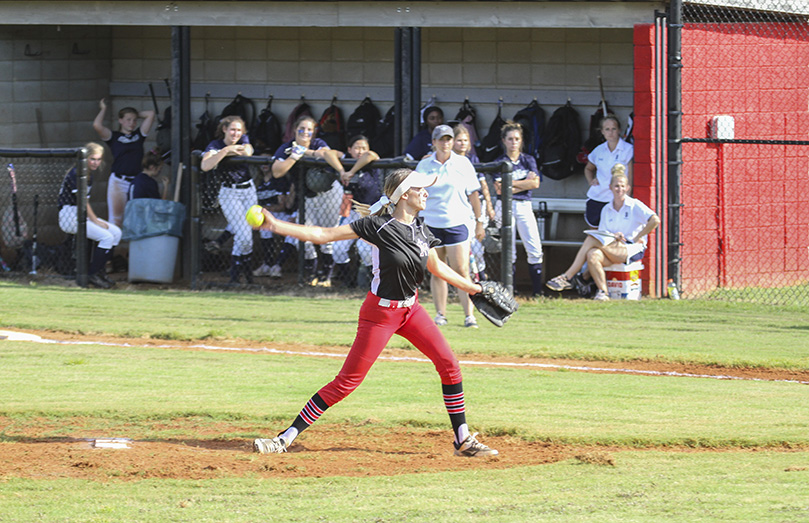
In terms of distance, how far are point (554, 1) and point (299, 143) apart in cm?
363

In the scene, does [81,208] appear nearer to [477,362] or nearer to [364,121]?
[364,121]

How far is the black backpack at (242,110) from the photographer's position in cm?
1698

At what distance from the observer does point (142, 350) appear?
10.3 m

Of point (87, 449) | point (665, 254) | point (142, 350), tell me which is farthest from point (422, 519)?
point (665, 254)

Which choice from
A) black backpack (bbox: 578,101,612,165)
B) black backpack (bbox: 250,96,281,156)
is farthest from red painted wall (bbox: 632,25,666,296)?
black backpack (bbox: 250,96,281,156)

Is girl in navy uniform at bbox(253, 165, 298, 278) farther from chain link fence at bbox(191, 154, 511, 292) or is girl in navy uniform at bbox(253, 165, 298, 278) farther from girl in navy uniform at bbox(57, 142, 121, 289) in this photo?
girl in navy uniform at bbox(57, 142, 121, 289)

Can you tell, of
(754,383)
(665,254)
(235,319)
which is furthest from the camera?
(665,254)

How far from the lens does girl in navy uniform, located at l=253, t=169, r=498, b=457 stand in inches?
247

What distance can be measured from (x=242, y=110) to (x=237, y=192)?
3430mm

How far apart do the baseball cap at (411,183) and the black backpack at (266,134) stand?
10.6 metres

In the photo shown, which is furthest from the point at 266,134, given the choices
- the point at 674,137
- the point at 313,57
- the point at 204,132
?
the point at 674,137

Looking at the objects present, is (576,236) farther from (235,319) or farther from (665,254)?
(235,319)

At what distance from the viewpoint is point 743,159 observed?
1393 cm

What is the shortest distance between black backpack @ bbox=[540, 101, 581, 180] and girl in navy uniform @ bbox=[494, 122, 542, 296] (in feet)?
6.87
